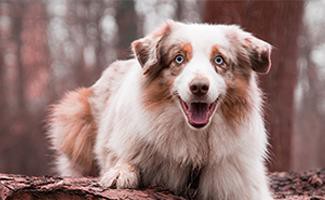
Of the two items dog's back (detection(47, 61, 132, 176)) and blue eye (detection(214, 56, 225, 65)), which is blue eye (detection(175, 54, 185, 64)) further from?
dog's back (detection(47, 61, 132, 176))

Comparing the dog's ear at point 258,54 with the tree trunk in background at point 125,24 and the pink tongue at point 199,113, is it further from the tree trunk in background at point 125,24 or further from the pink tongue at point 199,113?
the tree trunk in background at point 125,24

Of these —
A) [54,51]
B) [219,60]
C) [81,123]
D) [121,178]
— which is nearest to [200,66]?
[219,60]

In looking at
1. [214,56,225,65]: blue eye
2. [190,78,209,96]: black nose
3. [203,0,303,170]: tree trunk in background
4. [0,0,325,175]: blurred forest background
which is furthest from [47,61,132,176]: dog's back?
[0,0,325,175]: blurred forest background

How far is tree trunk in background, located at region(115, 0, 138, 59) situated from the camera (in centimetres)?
1734

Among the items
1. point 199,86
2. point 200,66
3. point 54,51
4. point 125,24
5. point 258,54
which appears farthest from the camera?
point 54,51

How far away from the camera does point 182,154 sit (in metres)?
4.45

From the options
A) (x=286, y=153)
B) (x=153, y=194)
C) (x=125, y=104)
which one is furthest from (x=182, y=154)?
(x=286, y=153)

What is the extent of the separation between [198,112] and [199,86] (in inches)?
12.4

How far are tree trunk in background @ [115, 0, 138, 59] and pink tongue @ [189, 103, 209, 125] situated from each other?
13.0 m

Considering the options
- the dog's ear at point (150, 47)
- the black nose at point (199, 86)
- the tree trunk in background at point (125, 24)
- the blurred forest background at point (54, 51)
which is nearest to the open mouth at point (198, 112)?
the black nose at point (199, 86)

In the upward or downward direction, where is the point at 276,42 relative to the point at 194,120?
upward

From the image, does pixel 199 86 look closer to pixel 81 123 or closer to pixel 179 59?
pixel 179 59

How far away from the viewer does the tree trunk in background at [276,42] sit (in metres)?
7.89

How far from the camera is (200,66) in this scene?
415 cm
